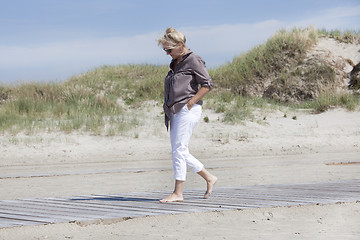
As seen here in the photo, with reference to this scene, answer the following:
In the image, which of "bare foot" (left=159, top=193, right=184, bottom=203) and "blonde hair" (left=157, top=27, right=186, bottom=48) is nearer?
"blonde hair" (left=157, top=27, right=186, bottom=48)

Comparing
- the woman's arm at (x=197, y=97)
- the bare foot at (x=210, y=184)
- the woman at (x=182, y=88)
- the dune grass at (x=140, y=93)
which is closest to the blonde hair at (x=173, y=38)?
the woman at (x=182, y=88)

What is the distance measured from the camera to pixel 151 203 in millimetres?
5727

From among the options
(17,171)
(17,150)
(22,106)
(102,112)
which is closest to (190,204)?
(17,171)

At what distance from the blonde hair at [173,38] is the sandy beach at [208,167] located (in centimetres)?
195

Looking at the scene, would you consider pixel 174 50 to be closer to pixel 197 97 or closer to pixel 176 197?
pixel 197 97

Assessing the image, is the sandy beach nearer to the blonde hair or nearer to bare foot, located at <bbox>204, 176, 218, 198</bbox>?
bare foot, located at <bbox>204, 176, 218, 198</bbox>

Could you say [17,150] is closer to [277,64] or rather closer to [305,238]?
[305,238]

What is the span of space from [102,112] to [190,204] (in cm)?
1196

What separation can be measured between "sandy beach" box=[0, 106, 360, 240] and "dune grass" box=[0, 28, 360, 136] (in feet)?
2.25

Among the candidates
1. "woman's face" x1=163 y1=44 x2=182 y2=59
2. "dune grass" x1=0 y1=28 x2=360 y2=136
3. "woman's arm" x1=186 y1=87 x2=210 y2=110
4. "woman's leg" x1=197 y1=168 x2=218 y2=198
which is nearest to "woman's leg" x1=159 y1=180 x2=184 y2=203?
"woman's leg" x1=197 y1=168 x2=218 y2=198

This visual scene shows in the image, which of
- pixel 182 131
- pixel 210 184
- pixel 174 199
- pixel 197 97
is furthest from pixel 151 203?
pixel 197 97

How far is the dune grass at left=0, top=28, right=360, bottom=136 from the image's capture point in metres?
15.0

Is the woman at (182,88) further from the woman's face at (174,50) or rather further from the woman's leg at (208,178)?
the woman's leg at (208,178)

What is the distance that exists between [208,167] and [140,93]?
11351mm
